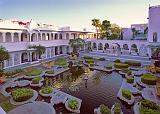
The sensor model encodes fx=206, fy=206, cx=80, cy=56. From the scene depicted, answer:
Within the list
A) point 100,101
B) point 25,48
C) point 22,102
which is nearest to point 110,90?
point 100,101

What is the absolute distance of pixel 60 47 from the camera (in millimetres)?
59969

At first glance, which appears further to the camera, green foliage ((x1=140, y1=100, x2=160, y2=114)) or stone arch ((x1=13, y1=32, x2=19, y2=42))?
stone arch ((x1=13, y1=32, x2=19, y2=42))

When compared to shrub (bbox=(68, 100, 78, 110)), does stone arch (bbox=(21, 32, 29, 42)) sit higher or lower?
higher

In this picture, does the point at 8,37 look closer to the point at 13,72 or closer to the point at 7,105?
the point at 13,72

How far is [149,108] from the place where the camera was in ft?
67.3

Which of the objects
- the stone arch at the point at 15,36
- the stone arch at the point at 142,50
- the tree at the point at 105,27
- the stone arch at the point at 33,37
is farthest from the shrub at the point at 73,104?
the tree at the point at 105,27

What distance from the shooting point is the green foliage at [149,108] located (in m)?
19.4

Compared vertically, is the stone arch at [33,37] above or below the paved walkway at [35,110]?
above

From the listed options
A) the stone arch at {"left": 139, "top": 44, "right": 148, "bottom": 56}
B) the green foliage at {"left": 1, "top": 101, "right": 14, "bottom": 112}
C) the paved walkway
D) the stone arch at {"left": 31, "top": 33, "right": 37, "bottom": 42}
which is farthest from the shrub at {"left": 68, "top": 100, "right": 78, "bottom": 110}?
the stone arch at {"left": 139, "top": 44, "right": 148, "bottom": 56}

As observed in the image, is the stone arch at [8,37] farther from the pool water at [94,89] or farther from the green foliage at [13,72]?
the pool water at [94,89]

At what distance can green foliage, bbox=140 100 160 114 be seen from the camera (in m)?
19.4

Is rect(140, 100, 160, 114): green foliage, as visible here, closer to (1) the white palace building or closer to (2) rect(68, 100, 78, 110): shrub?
(2) rect(68, 100, 78, 110): shrub

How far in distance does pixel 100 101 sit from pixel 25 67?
21200 mm

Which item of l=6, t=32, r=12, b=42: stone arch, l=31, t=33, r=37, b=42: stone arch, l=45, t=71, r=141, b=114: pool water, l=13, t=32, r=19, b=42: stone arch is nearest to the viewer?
l=45, t=71, r=141, b=114: pool water
